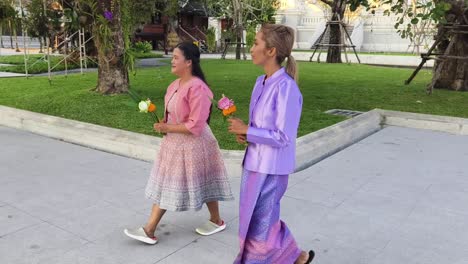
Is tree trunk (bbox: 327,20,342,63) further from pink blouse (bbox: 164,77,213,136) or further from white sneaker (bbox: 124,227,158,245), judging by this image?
white sneaker (bbox: 124,227,158,245)

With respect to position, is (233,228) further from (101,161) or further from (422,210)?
(101,161)

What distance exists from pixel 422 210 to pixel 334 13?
695 inches

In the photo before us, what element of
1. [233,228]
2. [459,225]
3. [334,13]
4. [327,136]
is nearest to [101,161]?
[233,228]

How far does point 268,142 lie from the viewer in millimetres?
2355

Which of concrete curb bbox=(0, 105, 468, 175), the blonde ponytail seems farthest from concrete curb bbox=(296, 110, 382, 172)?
the blonde ponytail

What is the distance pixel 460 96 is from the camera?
1004 cm

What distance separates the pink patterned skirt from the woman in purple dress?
0.72 metres

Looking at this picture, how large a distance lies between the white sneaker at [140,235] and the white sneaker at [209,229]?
0.37 metres

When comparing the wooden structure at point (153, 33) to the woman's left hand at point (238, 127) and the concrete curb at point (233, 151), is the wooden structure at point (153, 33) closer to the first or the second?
the concrete curb at point (233, 151)

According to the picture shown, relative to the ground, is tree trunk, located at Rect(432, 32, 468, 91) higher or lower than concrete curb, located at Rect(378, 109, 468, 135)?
higher

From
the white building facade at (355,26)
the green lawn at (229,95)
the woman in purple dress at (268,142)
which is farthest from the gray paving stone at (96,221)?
the white building facade at (355,26)

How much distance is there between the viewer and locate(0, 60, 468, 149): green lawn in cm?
727

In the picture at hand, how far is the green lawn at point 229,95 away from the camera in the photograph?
286 inches

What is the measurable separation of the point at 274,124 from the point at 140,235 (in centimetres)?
152
